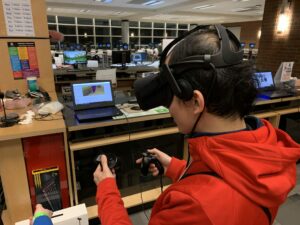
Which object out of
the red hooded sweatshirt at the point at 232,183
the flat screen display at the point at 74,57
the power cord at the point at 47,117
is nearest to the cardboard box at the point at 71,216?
the power cord at the point at 47,117

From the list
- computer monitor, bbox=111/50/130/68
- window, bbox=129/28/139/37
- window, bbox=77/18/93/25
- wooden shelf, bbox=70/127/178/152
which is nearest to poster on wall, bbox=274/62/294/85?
wooden shelf, bbox=70/127/178/152

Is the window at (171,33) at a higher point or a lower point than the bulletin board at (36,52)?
higher

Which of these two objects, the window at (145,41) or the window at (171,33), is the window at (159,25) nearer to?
→ the window at (171,33)

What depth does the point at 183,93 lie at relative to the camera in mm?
571

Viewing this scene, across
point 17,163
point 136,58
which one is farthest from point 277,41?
point 17,163

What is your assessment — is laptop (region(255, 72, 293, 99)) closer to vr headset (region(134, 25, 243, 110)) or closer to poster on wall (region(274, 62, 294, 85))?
poster on wall (region(274, 62, 294, 85))

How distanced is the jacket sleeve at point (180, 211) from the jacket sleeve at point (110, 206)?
0.18 metres

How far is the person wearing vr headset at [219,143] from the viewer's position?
0.51 m

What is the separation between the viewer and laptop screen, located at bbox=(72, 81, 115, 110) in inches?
65.2

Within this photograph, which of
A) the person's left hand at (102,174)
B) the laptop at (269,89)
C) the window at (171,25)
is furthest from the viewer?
the window at (171,25)

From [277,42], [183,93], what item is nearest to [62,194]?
[183,93]

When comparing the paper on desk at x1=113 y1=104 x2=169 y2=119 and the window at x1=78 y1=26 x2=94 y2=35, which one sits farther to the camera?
the window at x1=78 y1=26 x2=94 y2=35

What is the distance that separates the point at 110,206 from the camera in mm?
735

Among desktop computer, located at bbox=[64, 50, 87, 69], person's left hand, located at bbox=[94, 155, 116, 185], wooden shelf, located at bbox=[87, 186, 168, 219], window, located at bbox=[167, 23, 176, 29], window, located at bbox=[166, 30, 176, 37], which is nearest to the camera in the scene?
person's left hand, located at bbox=[94, 155, 116, 185]
